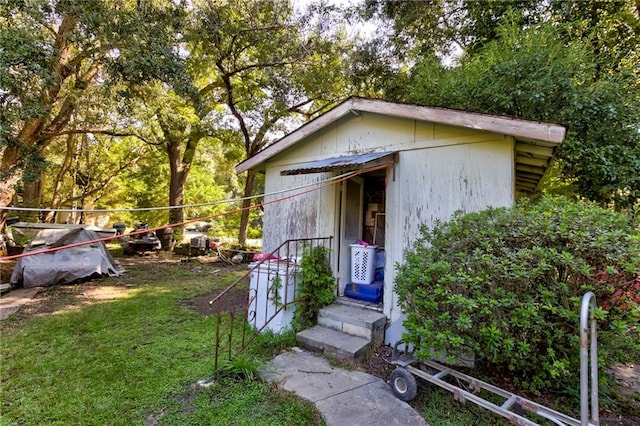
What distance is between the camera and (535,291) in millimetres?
2549

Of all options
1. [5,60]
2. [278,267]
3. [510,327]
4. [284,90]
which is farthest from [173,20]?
[510,327]

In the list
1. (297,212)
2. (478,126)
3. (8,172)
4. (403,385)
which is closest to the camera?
(403,385)

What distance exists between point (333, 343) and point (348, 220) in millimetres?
2083

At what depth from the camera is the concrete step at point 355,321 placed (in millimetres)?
3990

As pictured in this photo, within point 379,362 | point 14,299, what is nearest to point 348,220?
point 379,362

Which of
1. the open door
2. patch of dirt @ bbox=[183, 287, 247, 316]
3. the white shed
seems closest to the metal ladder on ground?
the white shed

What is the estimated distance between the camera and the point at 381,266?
519 cm

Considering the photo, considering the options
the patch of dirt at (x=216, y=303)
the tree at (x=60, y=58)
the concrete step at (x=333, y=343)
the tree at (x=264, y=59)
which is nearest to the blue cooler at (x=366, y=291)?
the concrete step at (x=333, y=343)

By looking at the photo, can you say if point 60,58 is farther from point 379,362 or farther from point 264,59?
point 379,362

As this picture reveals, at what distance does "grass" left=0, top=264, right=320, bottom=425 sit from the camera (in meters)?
2.71

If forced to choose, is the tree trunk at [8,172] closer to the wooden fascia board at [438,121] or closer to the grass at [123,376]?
the grass at [123,376]

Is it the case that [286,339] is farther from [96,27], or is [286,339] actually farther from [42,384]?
[96,27]

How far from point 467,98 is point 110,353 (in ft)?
23.6

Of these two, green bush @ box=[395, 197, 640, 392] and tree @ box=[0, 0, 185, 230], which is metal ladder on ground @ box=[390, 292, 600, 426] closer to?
green bush @ box=[395, 197, 640, 392]
